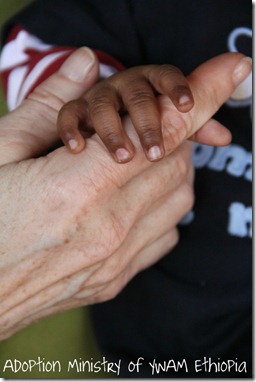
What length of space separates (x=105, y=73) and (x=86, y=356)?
0.41 m

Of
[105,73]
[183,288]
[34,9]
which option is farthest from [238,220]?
[34,9]

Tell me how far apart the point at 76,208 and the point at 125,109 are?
126 millimetres

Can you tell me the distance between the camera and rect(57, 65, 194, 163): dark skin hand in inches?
19.9

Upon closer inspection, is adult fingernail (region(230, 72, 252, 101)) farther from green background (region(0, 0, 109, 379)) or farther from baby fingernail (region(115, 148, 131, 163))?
green background (region(0, 0, 109, 379))

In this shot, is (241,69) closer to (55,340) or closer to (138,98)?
(138,98)

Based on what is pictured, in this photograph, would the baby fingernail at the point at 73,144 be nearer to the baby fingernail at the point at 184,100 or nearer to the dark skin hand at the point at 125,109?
the dark skin hand at the point at 125,109

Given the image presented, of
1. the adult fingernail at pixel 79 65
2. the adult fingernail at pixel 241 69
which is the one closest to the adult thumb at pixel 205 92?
the adult fingernail at pixel 241 69

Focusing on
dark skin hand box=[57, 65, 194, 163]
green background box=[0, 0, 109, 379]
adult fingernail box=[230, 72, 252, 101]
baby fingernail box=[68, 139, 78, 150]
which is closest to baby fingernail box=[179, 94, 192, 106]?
dark skin hand box=[57, 65, 194, 163]

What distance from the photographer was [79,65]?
0.63m

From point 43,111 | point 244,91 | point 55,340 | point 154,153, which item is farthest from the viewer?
point 55,340

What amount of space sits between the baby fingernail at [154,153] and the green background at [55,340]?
1.28ft

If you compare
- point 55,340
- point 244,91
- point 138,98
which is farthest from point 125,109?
point 55,340

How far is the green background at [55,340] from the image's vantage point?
796mm

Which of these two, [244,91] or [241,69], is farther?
[244,91]
